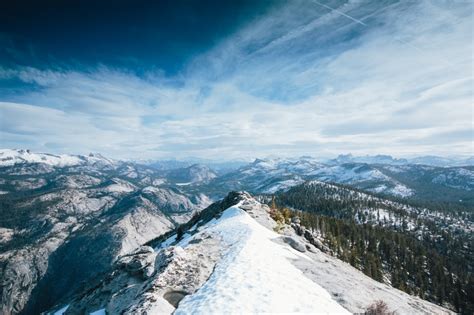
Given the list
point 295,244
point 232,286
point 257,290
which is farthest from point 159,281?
point 295,244

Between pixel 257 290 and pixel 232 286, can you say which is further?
pixel 232 286

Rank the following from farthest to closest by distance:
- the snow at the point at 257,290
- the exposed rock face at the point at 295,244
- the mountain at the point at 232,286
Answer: the exposed rock face at the point at 295,244
the mountain at the point at 232,286
the snow at the point at 257,290

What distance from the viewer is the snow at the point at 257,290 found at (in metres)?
16.5

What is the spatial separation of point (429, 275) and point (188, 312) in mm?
142020

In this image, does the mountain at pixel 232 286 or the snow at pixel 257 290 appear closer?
the snow at pixel 257 290

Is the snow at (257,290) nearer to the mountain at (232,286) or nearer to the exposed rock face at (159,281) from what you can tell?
the mountain at (232,286)

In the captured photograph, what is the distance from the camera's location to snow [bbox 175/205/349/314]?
651 inches

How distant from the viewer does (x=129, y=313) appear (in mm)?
17875

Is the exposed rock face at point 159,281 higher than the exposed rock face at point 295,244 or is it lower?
higher

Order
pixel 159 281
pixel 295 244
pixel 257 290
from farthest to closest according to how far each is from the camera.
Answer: pixel 295 244, pixel 159 281, pixel 257 290

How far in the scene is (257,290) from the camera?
60.6 ft

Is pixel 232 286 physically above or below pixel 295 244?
above

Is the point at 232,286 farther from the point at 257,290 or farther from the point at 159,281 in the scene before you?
the point at 159,281

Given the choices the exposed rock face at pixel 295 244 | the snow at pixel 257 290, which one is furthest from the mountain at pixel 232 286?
the exposed rock face at pixel 295 244
